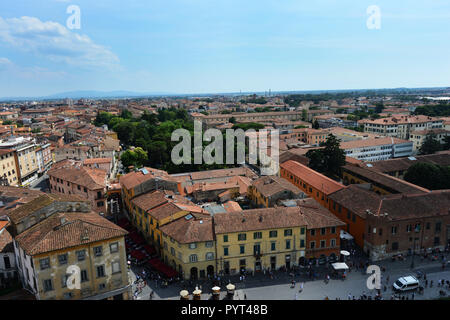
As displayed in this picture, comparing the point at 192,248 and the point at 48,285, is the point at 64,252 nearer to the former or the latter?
the point at 48,285

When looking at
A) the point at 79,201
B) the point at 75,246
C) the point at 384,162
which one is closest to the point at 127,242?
the point at 79,201

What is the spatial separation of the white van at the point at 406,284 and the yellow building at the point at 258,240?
28.6 ft

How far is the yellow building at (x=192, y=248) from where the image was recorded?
31.0 meters

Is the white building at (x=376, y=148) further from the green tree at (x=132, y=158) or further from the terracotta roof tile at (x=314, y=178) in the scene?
the green tree at (x=132, y=158)

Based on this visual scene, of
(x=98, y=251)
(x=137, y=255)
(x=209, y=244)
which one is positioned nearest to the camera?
(x=98, y=251)

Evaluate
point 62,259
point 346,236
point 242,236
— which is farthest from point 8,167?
point 346,236

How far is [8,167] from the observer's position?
60.2 meters

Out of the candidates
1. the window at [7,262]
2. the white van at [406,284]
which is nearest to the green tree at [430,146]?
the white van at [406,284]

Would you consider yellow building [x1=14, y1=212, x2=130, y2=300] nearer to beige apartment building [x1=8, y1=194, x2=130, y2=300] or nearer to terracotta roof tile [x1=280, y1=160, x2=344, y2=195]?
beige apartment building [x1=8, y1=194, x2=130, y2=300]

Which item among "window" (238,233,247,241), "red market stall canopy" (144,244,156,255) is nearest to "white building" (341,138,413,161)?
"window" (238,233,247,241)

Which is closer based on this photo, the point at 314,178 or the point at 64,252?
the point at 64,252

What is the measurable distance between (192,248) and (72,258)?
410 inches

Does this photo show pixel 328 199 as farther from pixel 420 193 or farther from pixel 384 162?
pixel 384 162

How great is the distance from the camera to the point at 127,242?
128 ft
